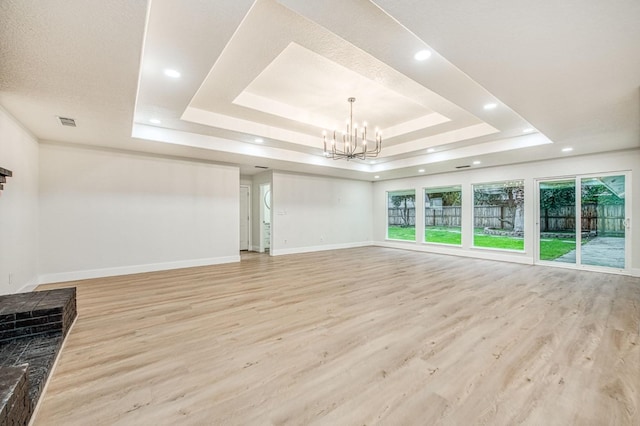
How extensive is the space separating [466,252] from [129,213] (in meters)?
8.24

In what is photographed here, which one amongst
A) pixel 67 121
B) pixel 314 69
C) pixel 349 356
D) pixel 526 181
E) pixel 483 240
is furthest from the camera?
pixel 483 240

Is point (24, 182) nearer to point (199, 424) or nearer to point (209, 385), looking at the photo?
point (209, 385)

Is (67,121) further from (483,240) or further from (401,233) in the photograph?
(483,240)

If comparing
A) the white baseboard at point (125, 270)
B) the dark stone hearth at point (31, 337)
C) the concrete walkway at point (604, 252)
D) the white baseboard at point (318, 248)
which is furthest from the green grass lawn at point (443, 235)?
the dark stone hearth at point (31, 337)

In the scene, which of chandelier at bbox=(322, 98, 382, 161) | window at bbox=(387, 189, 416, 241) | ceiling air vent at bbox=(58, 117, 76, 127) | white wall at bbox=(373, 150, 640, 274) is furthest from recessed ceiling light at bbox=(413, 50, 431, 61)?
window at bbox=(387, 189, 416, 241)

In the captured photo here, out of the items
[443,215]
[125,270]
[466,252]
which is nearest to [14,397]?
[125,270]

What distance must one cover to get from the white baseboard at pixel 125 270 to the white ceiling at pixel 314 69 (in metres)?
2.31

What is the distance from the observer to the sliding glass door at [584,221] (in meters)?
5.64

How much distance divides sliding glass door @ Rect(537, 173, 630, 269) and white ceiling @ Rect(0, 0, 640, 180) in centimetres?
92

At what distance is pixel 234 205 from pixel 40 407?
5.28m

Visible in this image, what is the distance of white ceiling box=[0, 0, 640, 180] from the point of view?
1.81 metres

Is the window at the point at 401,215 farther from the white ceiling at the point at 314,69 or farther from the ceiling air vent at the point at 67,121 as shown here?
the ceiling air vent at the point at 67,121

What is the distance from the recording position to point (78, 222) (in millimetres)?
4973

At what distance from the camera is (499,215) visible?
7.30m
